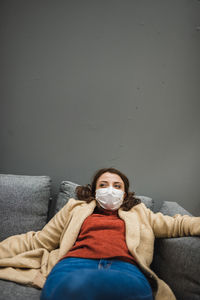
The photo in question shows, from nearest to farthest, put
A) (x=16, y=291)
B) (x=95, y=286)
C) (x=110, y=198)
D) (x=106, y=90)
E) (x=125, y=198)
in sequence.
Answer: (x=95, y=286) < (x=16, y=291) < (x=110, y=198) < (x=125, y=198) < (x=106, y=90)

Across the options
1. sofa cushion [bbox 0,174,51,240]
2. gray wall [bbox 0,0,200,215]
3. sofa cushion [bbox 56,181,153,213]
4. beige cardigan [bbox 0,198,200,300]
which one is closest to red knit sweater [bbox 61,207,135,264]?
beige cardigan [bbox 0,198,200,300]

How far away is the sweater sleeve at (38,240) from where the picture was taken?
1155 millimetres

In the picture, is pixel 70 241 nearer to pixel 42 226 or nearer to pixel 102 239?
pixel 102 239

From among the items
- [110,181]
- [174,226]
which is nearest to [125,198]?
[110,181]

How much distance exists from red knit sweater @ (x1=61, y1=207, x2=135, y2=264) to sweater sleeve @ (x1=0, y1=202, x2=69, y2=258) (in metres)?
0.14

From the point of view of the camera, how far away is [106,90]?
5.14 feet

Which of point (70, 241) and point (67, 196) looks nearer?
point (70, 241)

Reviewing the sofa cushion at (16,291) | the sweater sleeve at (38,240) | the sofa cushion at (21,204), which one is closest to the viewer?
the sofa cushion at (16,291)

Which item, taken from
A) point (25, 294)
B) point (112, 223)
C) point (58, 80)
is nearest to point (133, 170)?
point (112, 223)

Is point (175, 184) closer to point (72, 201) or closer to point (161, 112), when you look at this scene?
point (161, 112)

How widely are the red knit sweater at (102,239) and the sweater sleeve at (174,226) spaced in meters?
0.17

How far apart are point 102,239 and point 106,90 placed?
995 mm

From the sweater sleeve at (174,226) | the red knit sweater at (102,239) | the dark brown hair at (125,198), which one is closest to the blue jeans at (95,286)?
the red knit sweater at (102,239)

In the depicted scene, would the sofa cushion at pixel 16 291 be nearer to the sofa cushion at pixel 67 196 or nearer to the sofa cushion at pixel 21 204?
the sofa cushion at pixel 21 204
